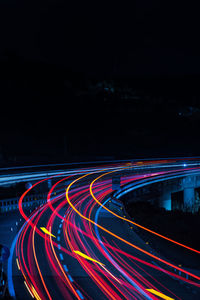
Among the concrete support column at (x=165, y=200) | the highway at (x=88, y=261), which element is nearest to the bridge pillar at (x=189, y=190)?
the concrete support column at (x=165, y=200)

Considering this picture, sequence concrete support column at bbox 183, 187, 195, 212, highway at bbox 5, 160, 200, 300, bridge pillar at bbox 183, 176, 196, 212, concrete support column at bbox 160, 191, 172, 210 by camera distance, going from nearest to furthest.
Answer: highway at bbox 5, 160, 200, 300 → concrete support column at bbox 160, 191, 172, 210 → concrete support column at bbox 183, 187, 195, 212 → bridge pillar at bbox 183, 176, 196, 212

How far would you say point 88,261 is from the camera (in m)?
12.7

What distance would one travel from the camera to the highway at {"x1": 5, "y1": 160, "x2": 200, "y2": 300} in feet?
33.0

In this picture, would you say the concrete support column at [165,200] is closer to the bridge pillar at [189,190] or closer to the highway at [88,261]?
the bridge pillar at [189,190]

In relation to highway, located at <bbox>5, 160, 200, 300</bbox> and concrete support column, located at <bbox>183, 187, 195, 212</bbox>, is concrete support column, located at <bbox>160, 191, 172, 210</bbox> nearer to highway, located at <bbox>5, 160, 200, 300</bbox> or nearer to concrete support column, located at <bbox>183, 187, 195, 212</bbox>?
concrete support column, located at <bbox>183, 187, 195, 212</bbox>

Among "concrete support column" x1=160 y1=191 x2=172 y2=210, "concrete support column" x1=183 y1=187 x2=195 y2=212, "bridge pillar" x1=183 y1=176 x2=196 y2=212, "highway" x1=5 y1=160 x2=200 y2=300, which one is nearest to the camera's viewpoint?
"highway" x1=5 y1=160 x2=200 y2=300

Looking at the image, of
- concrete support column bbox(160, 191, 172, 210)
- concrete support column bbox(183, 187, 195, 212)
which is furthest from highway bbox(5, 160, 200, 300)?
concrete support column bbox(183, 187, 195, 212)

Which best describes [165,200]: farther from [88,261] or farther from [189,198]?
[88,261]

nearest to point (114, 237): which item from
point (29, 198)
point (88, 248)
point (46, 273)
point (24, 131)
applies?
point (88, 248)

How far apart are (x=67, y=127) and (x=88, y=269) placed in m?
86.6

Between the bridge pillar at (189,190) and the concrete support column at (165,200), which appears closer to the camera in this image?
the concrete support column at (165,200)

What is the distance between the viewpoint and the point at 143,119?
396 feet

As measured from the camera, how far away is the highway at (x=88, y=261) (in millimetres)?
10070

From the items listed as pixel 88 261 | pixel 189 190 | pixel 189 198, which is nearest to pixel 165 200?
pixel 189 198
